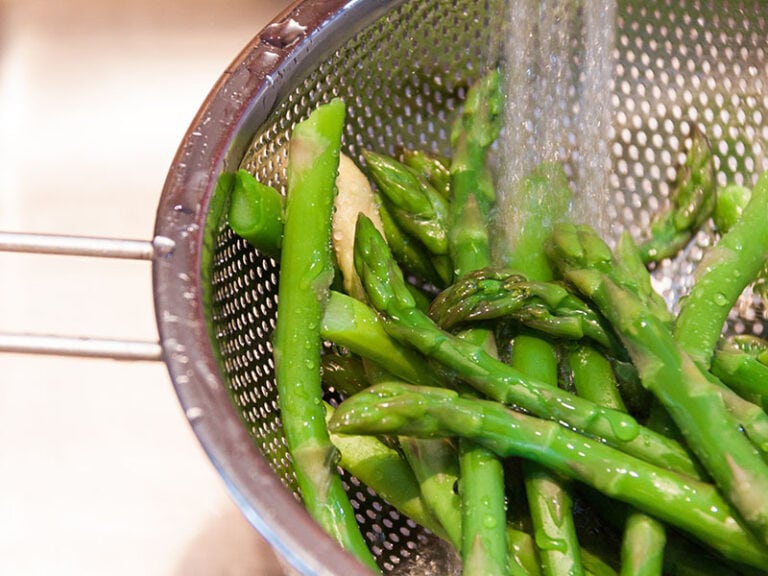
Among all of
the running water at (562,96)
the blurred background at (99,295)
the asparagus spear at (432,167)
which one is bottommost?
the blurred background at (99,295)

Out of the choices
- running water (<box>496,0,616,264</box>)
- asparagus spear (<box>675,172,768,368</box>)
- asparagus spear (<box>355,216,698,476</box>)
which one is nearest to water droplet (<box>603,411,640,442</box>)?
asparagus spear (<box>355,216,698,476</box>)

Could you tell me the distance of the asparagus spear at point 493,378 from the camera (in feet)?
2.47

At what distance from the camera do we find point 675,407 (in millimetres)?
741

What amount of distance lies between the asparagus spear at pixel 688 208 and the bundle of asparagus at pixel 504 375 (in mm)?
143

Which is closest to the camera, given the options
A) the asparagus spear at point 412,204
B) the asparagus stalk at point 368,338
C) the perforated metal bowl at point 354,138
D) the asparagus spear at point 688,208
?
the perforated metal bowl at point 354,138

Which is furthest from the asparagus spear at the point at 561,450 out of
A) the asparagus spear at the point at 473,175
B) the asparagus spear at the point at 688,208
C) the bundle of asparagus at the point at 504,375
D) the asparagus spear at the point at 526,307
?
the asparagus spear at the point at 688,208

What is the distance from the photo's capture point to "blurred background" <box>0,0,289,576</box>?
1.04 metres

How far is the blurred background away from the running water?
60 centimetres

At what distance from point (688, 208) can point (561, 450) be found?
1.74ft

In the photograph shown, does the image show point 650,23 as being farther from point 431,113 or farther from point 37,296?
point 37,296

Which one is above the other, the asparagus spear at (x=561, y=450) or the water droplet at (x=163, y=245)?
the water droplet at (x=163, y=245)

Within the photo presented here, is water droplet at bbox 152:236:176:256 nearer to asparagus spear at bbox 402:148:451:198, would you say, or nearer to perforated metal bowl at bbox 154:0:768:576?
perforated metal bowl at bbox 154:0:768:576

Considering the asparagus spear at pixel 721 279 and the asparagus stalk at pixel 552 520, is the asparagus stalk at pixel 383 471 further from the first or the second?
the asparagus spear at pixel 721 279

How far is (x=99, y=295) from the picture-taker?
50.1 inches
